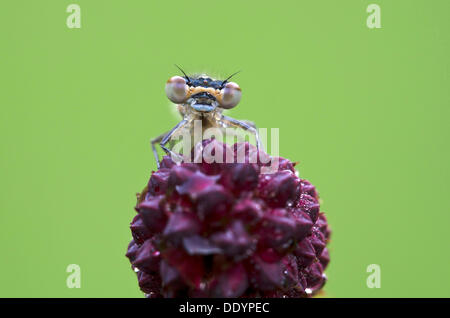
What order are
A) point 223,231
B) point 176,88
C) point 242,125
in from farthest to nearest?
point 242,125, point 176,88, point 223,231

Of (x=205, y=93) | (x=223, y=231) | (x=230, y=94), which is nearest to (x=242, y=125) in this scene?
(x=230, y=94)

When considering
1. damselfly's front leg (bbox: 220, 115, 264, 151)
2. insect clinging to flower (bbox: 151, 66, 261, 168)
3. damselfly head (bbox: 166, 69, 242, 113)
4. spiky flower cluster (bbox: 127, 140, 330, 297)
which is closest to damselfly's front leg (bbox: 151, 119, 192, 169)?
insect clinging to flower (bbox: 151, 66, 261, 168)

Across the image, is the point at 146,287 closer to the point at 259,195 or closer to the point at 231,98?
the point at 259,195

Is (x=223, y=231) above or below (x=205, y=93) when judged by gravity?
below

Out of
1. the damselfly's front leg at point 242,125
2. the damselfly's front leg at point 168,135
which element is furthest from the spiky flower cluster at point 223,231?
the damselfly's front leg at point 242,125

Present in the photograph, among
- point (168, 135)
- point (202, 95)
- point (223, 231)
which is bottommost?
point (223, 231)

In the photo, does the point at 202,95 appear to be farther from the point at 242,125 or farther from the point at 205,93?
the point at 242,125

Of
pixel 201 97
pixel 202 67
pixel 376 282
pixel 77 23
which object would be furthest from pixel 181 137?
pixel 376 282
